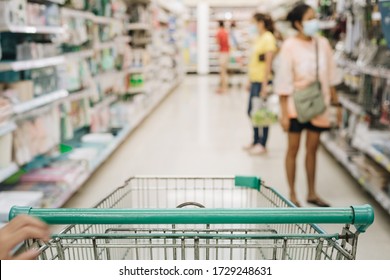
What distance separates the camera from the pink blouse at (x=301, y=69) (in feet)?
11.1

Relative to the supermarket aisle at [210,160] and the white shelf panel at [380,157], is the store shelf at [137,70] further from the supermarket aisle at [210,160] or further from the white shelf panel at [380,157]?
the white shelf panel at [380,157]

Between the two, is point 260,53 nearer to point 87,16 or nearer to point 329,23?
point 329,23

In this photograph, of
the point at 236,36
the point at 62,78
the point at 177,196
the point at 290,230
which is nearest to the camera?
the point at 290,230

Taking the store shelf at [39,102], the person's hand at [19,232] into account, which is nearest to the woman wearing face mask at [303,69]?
the store shelf at [39,102]

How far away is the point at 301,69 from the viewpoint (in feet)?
11.2

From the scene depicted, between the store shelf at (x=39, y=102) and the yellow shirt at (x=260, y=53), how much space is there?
7.43ft

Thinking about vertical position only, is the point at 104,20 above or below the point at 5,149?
above

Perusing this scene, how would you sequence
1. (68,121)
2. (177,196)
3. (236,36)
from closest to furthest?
(177,196)
(68,121)
(236,36)

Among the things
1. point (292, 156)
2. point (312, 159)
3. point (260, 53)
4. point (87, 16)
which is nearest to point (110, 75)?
point (87, 16)

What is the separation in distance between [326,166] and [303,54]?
1.95 metres

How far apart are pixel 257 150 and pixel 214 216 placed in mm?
4461
